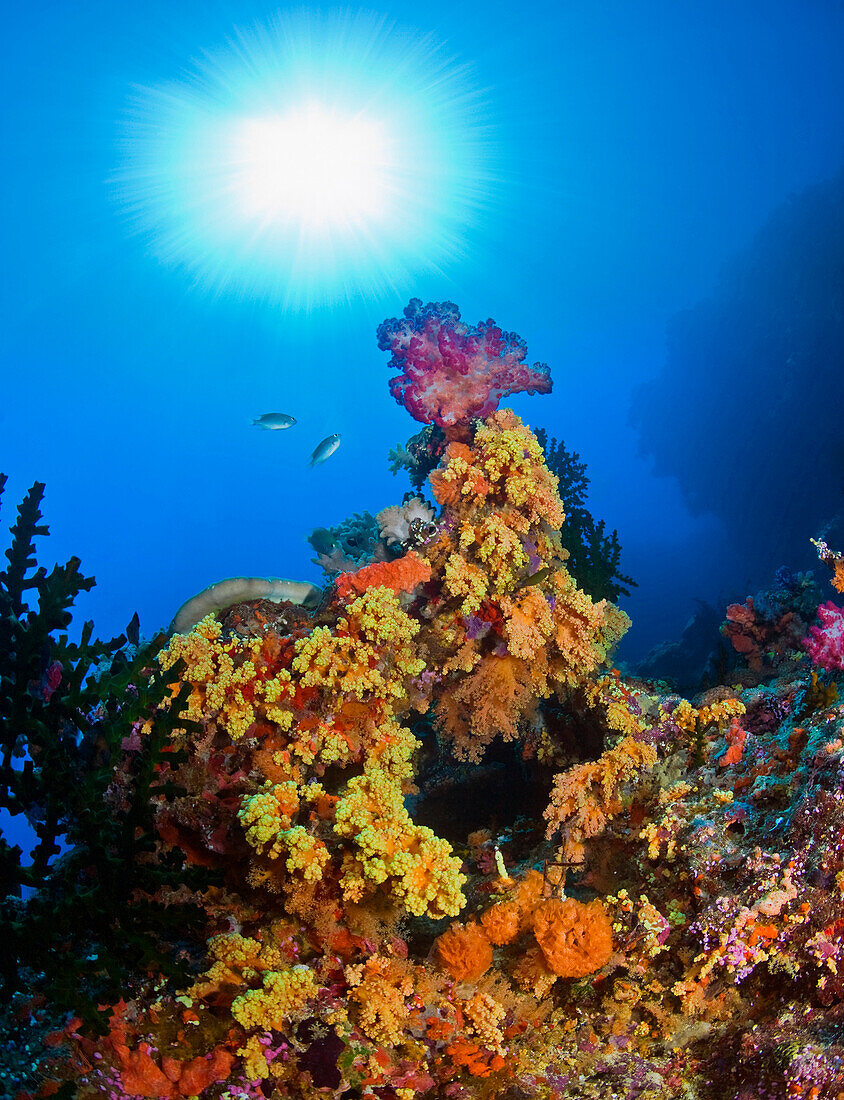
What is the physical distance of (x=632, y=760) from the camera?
404 centimetres

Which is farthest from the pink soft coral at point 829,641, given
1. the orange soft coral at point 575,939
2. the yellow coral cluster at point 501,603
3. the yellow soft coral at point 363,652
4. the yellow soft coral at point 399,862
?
the yellow soft coral at point 399,862

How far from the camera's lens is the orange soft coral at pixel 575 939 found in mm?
2982

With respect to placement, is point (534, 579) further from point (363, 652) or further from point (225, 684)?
point (225, 684)

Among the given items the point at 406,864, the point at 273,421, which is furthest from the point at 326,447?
the point at 406,864

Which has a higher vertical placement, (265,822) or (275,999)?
(265,822)

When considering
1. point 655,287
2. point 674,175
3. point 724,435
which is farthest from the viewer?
point 655,287

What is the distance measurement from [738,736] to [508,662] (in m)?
1.78

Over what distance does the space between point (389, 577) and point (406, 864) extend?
2.24 meters

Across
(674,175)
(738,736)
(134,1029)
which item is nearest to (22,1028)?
(134,1029)

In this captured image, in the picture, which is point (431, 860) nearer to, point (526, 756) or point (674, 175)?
point (526, 756)

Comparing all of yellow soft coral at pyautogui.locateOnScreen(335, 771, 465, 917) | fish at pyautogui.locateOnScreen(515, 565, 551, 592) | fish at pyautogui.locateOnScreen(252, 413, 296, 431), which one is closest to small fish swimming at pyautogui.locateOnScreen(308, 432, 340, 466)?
fish at pyautogui.locateOnScreen(252, 413, 296, 431)

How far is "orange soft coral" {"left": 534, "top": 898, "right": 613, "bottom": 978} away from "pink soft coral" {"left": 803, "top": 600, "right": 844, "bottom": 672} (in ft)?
8.67

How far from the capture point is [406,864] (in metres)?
2.94

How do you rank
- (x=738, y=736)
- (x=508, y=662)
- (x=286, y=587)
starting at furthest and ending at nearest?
1. (x=286, y=587)
2. (x=508, y=662)
3. (x=738, y=736)
